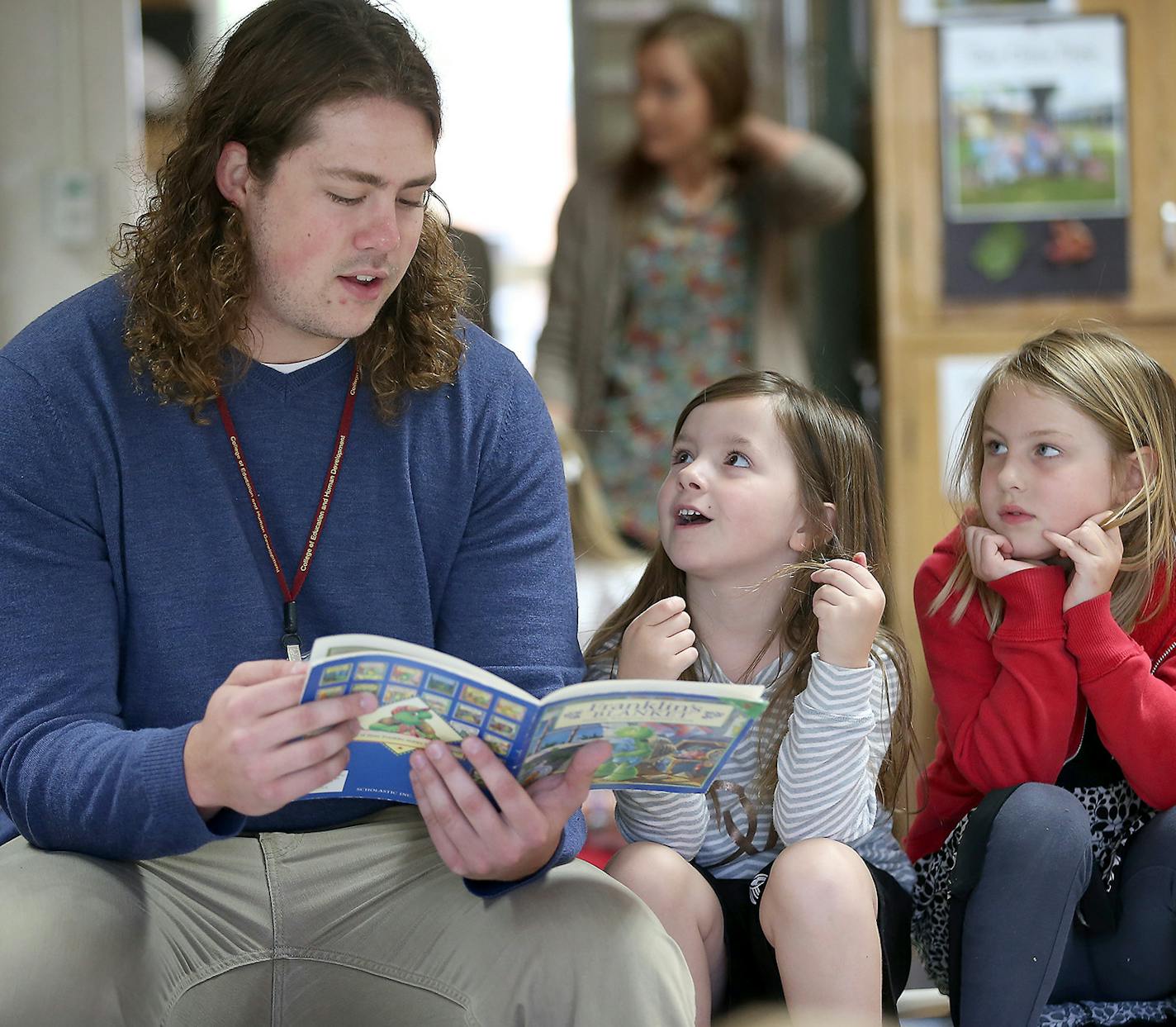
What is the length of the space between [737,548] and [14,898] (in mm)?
703

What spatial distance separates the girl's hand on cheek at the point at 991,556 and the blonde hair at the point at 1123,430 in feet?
0.13

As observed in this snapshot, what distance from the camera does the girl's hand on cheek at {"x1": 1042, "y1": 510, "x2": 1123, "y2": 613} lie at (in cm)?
137

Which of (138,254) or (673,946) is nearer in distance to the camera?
(673,946)

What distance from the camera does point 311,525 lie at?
1.32 m

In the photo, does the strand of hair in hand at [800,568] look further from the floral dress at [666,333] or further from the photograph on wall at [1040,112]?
the photograph on wall at [1040,112]

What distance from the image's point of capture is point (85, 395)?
49.3 inches

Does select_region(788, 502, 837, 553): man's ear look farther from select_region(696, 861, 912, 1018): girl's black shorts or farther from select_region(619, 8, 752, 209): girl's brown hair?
select_region(619, 8, 752, 209): girl's brown hair

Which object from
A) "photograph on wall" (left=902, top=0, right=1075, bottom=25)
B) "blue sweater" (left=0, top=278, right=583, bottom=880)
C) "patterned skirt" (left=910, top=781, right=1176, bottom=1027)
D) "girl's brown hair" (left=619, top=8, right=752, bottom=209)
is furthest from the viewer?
"photograph on wall" (left=902, top=0, right=1075, bottom=25)

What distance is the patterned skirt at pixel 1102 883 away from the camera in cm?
135

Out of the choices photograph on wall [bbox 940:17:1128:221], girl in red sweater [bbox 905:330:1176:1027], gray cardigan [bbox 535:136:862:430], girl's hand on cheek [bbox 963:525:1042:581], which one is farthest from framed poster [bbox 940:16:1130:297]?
girl's hand on cheek [bbox 963:525:1042:581]

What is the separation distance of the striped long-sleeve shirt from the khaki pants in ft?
0.51

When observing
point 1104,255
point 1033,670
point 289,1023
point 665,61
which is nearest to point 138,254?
point 289,1023

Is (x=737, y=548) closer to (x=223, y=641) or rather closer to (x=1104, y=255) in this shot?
(x=223, y=641)

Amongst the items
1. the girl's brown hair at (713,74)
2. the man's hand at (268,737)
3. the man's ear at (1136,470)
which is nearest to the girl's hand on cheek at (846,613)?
the man's ear at (1136,470)
